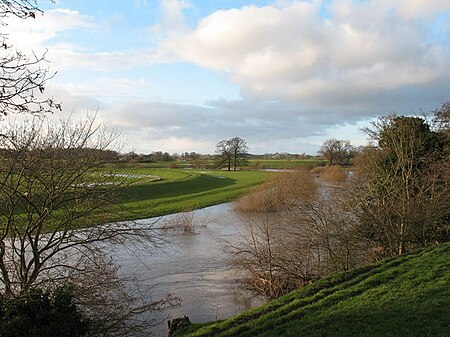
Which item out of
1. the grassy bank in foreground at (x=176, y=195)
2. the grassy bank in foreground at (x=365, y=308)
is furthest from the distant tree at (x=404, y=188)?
the grassy bank in foreground at (x=176, y=195)

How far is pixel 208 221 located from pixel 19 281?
813 inches

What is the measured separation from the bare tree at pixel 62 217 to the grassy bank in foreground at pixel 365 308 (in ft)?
8.26

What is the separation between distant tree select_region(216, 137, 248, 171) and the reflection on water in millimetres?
68696

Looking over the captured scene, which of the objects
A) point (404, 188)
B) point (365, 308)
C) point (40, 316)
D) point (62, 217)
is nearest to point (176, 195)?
point (404, 188)

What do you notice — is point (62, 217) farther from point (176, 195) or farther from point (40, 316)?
point (176, 195)

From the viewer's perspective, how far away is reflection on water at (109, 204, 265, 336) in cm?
1397

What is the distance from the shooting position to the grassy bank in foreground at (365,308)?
328 inches

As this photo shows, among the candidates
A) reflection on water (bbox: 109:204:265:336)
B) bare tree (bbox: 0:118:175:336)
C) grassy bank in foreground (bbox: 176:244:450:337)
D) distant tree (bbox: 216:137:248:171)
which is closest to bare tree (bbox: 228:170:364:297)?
reflection on water (bbox: 109:204:265:336)

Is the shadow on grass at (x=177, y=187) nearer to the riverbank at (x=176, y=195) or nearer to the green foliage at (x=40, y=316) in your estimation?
the riverbank at (x=176, y=195)

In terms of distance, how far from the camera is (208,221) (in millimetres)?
31109

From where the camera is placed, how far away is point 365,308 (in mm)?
9602

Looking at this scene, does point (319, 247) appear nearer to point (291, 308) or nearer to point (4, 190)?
point (291, 308)

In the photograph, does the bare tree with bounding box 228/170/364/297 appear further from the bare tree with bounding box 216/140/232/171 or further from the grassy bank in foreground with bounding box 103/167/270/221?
the bare tree with bounding box 216/140/232/171

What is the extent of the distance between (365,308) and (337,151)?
6997 centimetres
